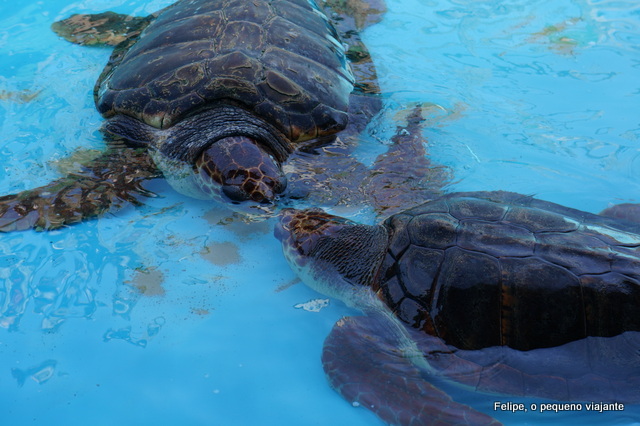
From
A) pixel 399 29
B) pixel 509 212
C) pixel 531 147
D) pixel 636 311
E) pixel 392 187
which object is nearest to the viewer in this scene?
pixel 636 311

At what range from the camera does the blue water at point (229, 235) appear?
2.92 m

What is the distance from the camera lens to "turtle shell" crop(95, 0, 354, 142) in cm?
473

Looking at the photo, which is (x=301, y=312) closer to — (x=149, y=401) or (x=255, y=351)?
(x=255, y=351)

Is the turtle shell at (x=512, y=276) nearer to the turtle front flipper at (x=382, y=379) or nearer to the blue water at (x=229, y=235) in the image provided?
the turtle front flipper at (x=382, y=379)

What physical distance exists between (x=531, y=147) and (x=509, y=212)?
1920 mm

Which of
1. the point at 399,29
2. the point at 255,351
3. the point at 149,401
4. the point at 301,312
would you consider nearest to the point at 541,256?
the point at 301,312

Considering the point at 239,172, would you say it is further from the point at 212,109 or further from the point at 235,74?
the point at 235,74

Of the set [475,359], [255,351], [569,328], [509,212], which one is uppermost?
[509,212]

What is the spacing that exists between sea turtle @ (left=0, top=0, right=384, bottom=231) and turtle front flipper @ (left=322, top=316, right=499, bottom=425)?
1.49m

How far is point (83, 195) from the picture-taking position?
165 inches

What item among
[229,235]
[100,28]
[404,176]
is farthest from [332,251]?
[100,28]

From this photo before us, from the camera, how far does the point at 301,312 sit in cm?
342

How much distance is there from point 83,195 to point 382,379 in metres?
2.80

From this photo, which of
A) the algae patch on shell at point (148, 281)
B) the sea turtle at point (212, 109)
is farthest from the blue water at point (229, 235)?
the sea turtle at point (212, 109)
